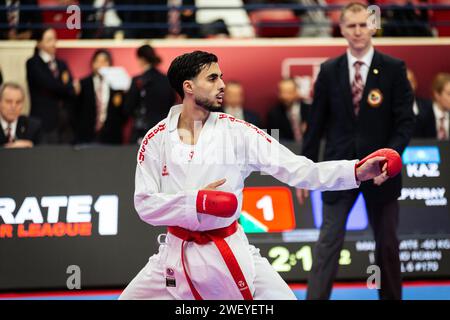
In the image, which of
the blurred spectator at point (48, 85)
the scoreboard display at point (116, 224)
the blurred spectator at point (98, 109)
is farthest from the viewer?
the blurred spectator at point (98, 109)

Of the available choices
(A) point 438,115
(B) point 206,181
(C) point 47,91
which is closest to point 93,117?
(C) point 47,91

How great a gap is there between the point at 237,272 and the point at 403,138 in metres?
2.03

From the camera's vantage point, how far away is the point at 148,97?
25.8ft

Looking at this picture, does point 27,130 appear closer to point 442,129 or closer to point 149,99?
point 149,99

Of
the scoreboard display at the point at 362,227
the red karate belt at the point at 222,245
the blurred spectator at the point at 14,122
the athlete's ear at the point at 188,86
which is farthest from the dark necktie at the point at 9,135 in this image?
the red karate belt at the point at 222,245

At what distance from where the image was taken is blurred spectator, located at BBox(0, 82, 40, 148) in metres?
7.64

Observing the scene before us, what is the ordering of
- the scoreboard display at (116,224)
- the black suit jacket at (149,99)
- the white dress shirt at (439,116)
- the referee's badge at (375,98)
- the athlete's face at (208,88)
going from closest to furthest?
the athlete's face at (208,88)
the referee's badge at (375,98)
the scoreboard display at (116,224)
the black suit jacket at (149,99)
the white dress shirt at (439,116)

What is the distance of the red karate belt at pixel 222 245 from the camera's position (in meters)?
4.41

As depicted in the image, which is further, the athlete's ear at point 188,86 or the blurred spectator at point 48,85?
the blurred spectator at point 48,85

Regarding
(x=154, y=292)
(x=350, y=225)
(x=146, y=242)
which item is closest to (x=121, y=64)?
(x=146, y=242)

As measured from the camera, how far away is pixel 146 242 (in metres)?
7.15

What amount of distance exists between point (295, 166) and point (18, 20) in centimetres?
584

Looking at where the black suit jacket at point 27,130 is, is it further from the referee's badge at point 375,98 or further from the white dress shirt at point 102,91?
the referee's badge at point 375,98
